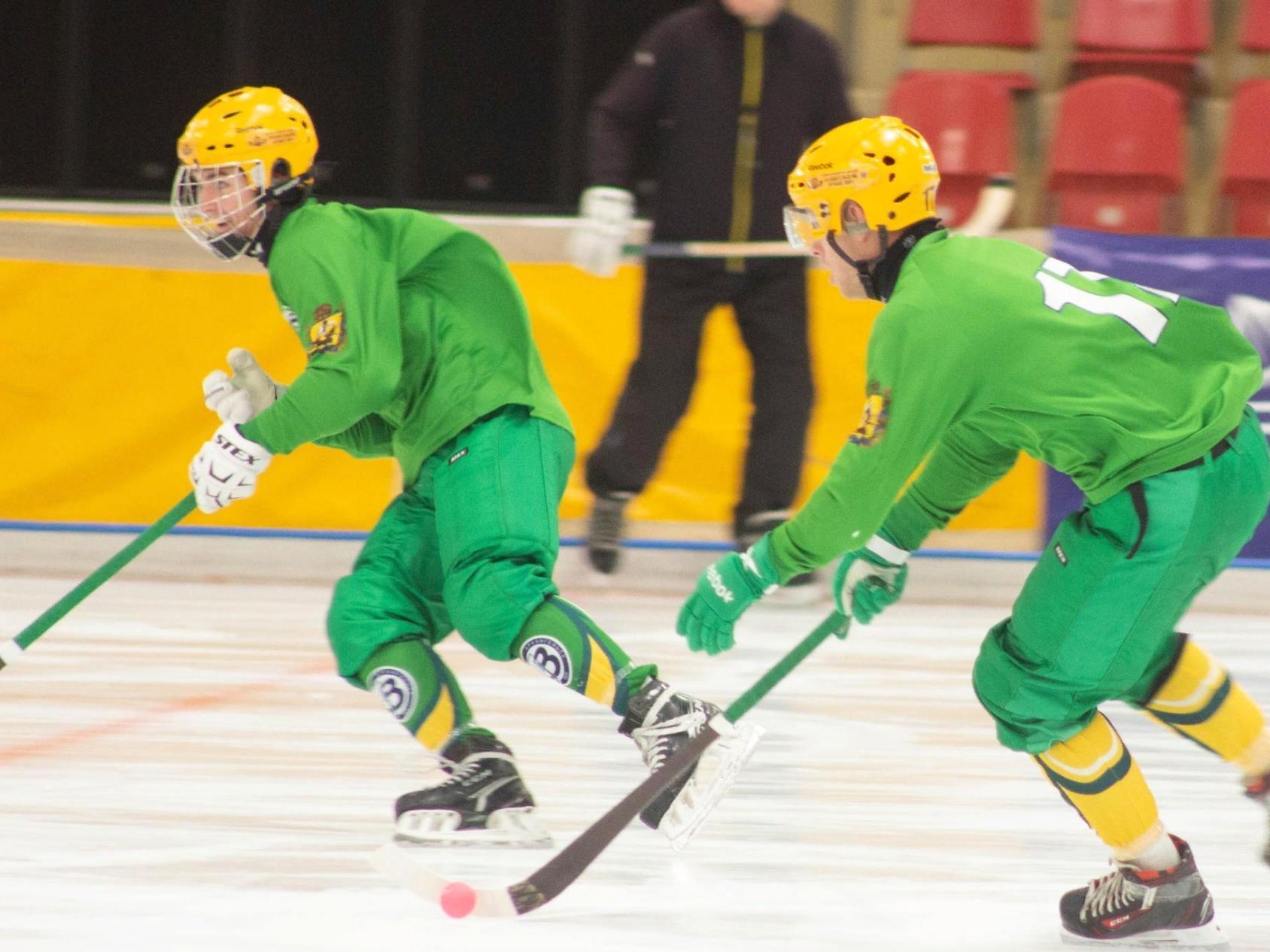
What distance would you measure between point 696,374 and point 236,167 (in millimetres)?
2513

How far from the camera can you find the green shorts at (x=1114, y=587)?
244cm

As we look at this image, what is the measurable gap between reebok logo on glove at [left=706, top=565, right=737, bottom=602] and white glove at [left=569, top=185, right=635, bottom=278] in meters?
2.79

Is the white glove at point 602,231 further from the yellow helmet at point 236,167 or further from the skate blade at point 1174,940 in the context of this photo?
the skate blade at point 1174,940

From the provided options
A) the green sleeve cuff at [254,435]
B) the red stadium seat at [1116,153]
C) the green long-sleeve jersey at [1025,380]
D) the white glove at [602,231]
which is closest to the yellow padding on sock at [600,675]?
the green long-sleeve jersey at [1025,380]

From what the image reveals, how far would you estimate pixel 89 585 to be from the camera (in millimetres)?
3457

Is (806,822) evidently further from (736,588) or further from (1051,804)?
(736,588)

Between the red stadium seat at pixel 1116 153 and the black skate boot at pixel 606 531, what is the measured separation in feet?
8.98

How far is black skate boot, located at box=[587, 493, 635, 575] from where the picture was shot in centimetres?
537

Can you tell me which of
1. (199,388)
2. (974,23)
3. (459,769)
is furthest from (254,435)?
(974,23)

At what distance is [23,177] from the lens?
7.95 meters

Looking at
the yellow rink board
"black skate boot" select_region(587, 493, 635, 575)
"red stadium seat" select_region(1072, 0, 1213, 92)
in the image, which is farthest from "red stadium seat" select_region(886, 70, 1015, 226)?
"black skate boot" select_region(587, 493, 635, 575)

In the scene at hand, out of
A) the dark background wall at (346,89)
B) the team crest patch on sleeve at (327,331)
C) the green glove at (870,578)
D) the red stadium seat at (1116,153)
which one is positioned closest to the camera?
the green glove at (870,578)

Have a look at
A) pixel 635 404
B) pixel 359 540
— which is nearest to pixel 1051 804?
pixel 635 404

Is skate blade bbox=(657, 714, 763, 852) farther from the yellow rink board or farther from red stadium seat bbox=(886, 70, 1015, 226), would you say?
red stadium seat bbox=(886, 70, 1015, 226)
